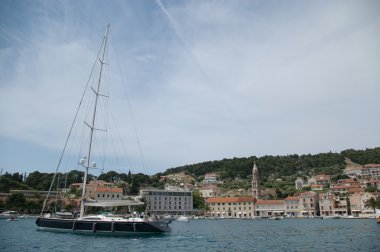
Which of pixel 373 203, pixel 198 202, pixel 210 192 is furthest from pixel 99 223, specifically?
pixel 210 192

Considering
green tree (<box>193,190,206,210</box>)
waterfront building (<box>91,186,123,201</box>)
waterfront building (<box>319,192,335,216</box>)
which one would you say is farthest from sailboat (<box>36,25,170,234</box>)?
green tree (<box>193,190,206,210</box>)

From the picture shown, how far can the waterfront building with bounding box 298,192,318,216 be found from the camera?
4584 inches

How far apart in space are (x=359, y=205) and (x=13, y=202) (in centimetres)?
9981

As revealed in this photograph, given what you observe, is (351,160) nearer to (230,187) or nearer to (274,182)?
(274,182)

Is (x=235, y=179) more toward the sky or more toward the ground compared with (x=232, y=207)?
more toward the sky

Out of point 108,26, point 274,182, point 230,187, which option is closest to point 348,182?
point 274,182

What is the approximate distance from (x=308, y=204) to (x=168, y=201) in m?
47.8

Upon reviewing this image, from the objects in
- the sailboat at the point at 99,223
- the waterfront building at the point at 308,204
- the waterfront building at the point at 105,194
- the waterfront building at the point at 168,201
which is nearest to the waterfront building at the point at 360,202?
the waterfront building at the point at 308,204

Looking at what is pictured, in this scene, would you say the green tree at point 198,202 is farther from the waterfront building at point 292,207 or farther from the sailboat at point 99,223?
the sailboat at point 99,223

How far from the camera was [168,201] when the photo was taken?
5069 inches

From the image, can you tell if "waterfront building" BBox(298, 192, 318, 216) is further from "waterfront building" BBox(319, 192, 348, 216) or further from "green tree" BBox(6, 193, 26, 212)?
"green tree" BBox(6, 193, 26, 212)

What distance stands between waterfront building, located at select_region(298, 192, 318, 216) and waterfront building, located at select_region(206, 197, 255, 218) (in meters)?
16.3

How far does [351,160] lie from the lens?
190625 mm

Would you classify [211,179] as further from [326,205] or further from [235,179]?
[326,205]
